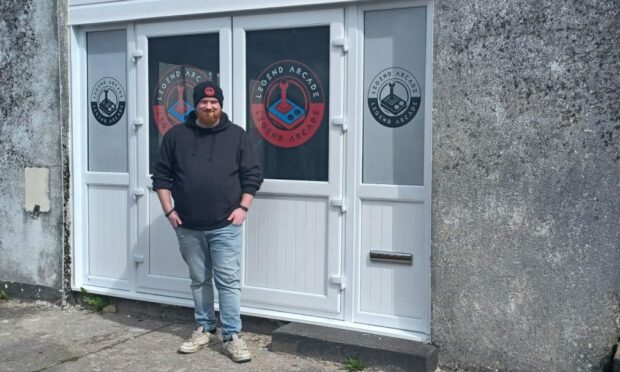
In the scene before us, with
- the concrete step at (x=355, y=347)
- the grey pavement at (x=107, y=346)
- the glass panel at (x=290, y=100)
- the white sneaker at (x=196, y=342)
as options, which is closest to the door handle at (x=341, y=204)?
the glass panel at (x=290, y=100)

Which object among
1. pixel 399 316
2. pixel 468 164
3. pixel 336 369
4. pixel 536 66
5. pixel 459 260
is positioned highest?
pixel 536 66

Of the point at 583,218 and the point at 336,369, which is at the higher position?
the point at 583,218

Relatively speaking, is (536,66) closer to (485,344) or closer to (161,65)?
(485,344)

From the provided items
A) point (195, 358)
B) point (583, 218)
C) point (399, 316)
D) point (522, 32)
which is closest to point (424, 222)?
point (399, 316)

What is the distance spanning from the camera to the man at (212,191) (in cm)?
488

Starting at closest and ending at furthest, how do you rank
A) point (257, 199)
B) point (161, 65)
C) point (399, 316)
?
point (399, 316) < point (257, 199) < point (161, 65)

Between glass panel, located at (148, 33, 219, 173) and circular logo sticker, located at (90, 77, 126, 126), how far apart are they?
357 mm

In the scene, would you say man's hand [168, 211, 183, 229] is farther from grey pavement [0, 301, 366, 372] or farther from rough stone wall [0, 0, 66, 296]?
rough stone wall [0, 0, 66, 296]

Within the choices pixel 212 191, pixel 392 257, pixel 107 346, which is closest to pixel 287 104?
pixel 212 191

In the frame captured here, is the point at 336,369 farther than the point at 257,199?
No

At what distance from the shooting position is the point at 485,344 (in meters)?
4.52

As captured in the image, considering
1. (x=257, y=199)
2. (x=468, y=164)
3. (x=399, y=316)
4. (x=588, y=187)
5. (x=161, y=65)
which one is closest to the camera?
(x=588, y=187)

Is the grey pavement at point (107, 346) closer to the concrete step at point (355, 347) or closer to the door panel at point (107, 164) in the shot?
the concrete step at point (355, 347)

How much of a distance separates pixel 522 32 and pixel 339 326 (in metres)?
2.34
